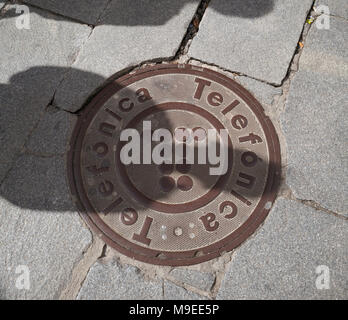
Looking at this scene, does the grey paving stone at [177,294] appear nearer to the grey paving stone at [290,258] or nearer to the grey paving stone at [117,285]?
the grey paving stone at [117,285]

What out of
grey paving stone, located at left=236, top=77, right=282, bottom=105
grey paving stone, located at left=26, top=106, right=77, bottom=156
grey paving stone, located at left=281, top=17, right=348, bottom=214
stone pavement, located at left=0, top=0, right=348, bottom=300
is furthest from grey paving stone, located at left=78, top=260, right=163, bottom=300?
grey paving stone, located at left=236, top=77, right=282, bottom=105

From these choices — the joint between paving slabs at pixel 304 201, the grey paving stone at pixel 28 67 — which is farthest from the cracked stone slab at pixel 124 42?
the joint between paving slabs at pixel 304 201

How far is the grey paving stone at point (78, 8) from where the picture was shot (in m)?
2.48

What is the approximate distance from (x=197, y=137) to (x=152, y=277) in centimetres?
84

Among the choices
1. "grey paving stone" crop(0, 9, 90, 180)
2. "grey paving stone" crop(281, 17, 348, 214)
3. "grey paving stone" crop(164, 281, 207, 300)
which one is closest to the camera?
"grey paving stone" crop(164, 281, 207, 300)

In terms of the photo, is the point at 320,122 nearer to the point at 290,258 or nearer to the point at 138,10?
the point at 290,258

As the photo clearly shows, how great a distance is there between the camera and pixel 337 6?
2508 mm

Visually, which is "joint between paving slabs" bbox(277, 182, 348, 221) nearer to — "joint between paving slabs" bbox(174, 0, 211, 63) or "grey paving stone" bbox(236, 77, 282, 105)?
"grey paving stone" bbox(236, 77, 282, 105)

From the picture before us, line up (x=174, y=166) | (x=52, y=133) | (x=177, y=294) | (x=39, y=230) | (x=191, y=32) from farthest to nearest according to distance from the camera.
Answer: (x=191, y=32)
(x=52, y=133)
(x=174, y=166)
(x=39, y=230)
(x=177, y=294)

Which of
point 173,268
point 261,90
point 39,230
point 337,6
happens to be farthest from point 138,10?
point 173,268

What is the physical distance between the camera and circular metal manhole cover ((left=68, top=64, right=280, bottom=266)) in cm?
187

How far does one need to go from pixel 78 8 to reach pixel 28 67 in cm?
60
